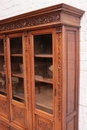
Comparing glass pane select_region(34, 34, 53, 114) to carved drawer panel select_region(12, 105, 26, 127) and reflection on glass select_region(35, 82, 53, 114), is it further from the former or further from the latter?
carved drawer panel select_region(12, 105, 26, 127)

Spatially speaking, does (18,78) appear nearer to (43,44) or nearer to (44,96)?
(44,96)

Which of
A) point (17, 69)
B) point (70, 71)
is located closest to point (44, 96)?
point (70, 71)

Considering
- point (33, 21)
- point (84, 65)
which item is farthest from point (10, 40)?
point (84, 65)

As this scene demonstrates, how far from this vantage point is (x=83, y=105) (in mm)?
1677

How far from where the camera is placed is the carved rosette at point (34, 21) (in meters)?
1.36

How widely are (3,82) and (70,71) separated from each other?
125 centimetres

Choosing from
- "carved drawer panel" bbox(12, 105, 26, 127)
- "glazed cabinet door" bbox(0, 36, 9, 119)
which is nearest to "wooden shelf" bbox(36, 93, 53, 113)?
"carved drawer panel" bbox(12, 105, 26, 127)

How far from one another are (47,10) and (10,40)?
2.64ft

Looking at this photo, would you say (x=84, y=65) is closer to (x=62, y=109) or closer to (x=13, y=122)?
(x=62, y=109)

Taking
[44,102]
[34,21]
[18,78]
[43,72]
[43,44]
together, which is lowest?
[44,102]

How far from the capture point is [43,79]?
1699 millimetres

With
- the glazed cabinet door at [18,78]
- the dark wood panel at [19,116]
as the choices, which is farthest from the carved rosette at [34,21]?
the dark wood panel at [19,116]

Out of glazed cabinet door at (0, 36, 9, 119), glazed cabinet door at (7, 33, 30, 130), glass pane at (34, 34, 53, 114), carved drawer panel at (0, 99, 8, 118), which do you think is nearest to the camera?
glass pane at (34, 34, 53, 114)

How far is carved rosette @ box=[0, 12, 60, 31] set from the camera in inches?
53.7
